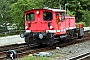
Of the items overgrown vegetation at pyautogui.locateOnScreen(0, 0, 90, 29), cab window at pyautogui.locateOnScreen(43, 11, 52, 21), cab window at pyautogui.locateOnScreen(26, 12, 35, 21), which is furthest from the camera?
overgrown vegetation at pyautogui.locateOnScreen(0, 0, 90, 29)

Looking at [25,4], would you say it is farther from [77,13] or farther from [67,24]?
[67,24]

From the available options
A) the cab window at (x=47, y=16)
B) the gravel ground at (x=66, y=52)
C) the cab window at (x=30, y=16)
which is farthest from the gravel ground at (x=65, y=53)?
the cab window at (x=30, y=16)

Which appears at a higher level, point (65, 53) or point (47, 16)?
point (47, 16)

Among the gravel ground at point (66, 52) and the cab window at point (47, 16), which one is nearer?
the gravel ground at point (66, 52)

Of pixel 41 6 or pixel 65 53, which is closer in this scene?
pixel 65 53

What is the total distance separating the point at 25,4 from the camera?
160 ft

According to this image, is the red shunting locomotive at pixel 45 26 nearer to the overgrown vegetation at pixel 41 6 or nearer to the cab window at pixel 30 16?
the cab window at pixel 30 16

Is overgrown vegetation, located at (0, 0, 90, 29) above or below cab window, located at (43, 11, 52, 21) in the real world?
below

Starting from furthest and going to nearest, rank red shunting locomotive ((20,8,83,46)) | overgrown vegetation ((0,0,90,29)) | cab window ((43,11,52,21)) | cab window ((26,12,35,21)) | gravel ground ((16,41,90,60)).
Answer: overgrown vegetation ((0,0,90,29))
cab window ((26,12,35,21))
cab window ((43,11,52,21))
red shunting locomotive ((20,8,83,46))
gravel ground ((16,41,90,60))

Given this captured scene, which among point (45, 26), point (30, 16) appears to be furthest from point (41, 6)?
point (45, 26)

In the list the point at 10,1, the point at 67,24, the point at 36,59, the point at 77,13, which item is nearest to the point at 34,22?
the point at 67,24

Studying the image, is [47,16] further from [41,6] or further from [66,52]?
[41,6]

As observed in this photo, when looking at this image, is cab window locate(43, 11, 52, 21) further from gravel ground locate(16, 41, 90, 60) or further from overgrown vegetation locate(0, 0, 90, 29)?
overgrown vegetation locate(0, 0, 90, 29)

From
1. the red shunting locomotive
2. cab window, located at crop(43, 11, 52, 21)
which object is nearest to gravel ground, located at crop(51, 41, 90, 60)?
the red shunting locomotive
